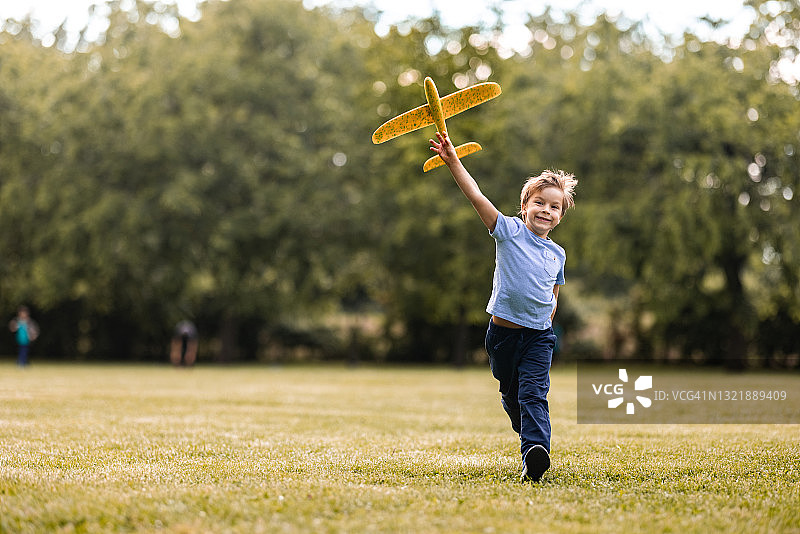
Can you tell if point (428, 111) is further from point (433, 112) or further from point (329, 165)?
point (329, 165)

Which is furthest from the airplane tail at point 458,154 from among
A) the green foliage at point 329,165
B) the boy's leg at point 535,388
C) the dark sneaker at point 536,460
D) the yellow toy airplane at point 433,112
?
the green foliage at point 329,165

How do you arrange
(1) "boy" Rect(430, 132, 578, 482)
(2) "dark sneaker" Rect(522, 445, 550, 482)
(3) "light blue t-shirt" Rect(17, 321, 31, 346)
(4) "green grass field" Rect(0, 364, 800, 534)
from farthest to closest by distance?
(3) "light blue t-shirt" Rect(17, 321, 31, 346) < (1) "boy" Rect(430, 132, 578, 482) < (2) "dark sneaker" Rect(522, 445, 550, 482) < (4) "green grass field" Rect(0, 364, 800, 534)

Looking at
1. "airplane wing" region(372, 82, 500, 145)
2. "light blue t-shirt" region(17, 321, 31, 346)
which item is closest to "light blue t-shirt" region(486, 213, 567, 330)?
"airplane wing" region(372, 82, 500, 145)

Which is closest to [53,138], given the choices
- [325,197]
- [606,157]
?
[325,197]

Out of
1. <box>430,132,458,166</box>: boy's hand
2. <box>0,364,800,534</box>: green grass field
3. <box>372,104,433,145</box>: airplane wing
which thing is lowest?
<box>0,364,800,534</box>: green grass field

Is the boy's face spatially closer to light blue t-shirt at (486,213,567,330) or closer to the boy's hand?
light blue t-shirt at (486,213,567,330)

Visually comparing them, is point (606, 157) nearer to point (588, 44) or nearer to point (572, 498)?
point (588, 44)

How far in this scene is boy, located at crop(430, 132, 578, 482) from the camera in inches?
210

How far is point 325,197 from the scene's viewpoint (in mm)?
29641

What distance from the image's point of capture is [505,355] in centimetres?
568

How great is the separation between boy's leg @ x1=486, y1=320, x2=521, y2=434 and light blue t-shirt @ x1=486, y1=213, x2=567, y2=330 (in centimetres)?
14

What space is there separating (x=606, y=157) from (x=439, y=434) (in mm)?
19050

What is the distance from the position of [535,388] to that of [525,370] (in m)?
0.15

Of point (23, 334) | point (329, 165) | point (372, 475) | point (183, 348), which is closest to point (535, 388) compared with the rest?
point (372, 475)
